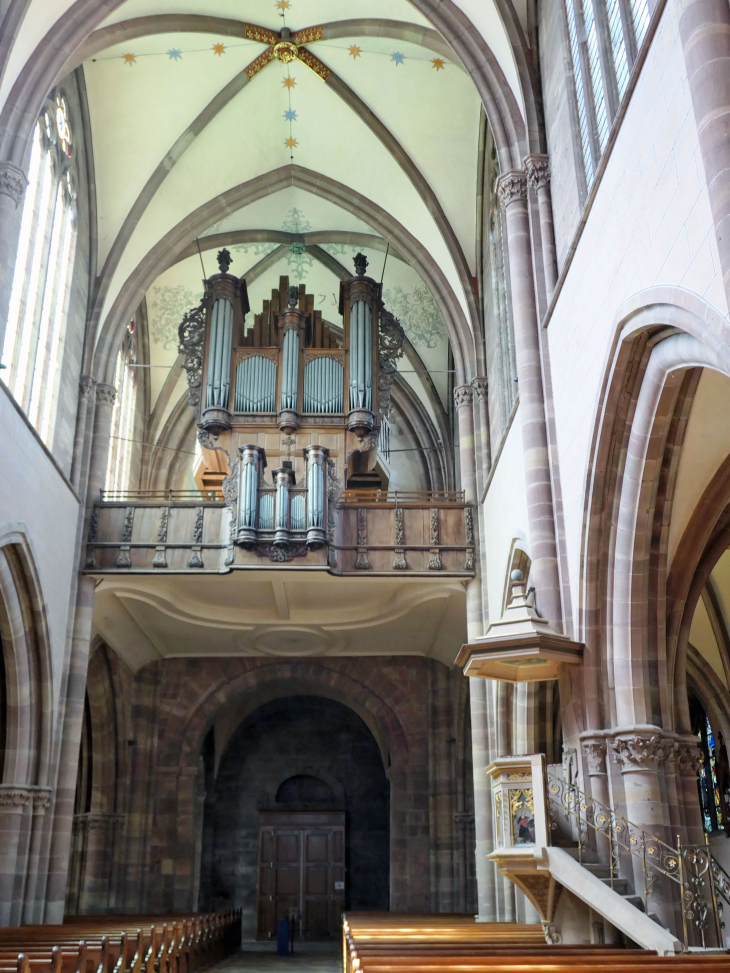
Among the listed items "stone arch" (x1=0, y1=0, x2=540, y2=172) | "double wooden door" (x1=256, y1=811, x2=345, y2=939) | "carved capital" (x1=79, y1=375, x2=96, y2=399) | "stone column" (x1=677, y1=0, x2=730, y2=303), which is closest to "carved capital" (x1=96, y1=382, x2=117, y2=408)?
"carved capital" (x1=79, y1=375, x2=96, y2=399)

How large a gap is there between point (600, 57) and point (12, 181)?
273 inches

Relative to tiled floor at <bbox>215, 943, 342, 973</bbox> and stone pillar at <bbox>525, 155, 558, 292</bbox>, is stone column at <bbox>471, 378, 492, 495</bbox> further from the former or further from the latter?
tiled floor at <bbox>215, 943, 342, 973</bbox>

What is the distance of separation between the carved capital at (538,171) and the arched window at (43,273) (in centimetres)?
675

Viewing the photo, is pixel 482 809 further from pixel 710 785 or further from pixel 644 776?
pixel 644 776

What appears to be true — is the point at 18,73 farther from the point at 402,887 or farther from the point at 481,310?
the point at 402,887

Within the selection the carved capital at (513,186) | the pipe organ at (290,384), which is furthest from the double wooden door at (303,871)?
the carved capital at (513,186)

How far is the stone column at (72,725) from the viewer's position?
13516 mm

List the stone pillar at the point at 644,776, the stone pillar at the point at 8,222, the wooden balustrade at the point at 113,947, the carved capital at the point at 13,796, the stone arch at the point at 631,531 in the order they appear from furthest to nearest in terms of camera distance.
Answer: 1. the carved capital at the point at 13,796
2. the stone pillar at the point at 8,222
3. the stone arch at the point at 631,531
4. the stone pillar at the point at 644,776
5. the wooden balustrade at the point at 113,947

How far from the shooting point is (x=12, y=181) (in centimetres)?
1208

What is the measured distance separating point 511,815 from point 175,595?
8609mm

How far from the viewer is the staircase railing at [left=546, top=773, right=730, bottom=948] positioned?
25.9 ft

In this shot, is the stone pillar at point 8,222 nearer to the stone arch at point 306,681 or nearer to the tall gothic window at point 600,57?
the tall gothic window at point 600,57

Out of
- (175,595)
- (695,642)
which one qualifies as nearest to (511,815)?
(695,642)

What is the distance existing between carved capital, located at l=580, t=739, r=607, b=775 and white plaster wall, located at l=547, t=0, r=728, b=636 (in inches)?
62.6
